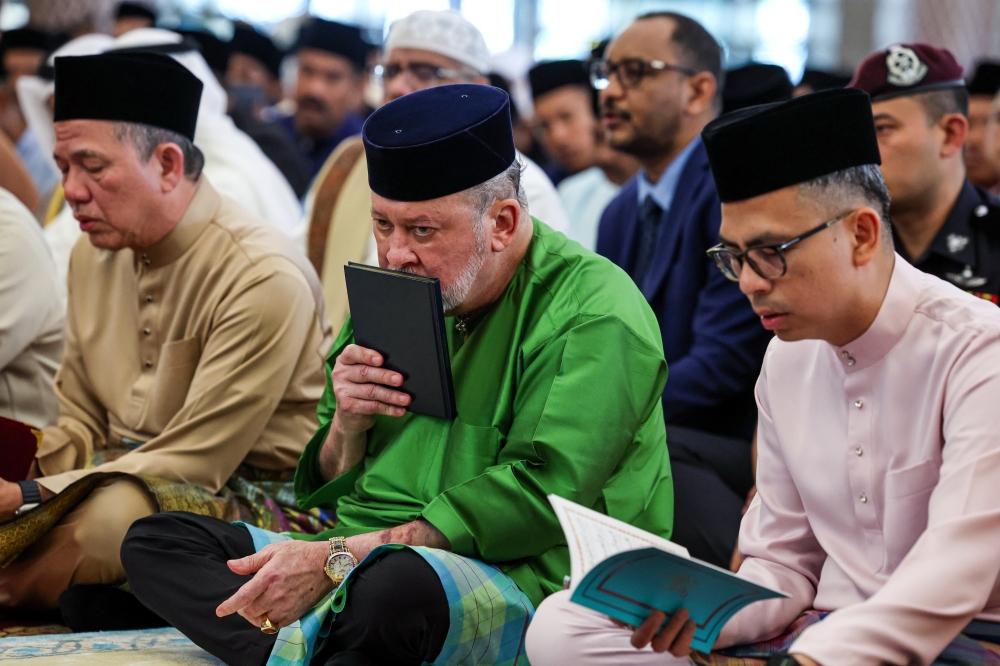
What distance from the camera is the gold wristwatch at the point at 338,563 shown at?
259 centimetres

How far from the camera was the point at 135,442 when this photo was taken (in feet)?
12.2

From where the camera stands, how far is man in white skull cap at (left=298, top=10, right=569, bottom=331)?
201 inches

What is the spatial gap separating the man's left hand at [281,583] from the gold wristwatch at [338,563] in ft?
0.04

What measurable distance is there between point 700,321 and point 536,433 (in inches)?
63.5

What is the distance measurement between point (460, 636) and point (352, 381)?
0.67 meters

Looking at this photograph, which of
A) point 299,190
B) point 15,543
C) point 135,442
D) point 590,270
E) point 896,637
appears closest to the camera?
point 896,637

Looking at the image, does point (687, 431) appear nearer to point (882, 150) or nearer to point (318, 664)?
point (882, 150)

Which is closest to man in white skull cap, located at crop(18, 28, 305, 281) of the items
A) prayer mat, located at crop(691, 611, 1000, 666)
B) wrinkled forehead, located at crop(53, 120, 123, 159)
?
wrinkled forehead, located at crop(53, 120, 123, 159)

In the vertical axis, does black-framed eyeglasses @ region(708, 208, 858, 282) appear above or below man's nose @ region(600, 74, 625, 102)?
below

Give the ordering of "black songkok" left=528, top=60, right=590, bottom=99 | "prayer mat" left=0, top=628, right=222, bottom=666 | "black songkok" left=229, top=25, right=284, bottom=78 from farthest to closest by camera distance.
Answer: "black songkok" left=229, top=25, right=284, bottom=78 < "black songkok" left=528, top=60, right=590, bottom=99 < "prayer mat" left=0, top=628, right=222, bottom=666

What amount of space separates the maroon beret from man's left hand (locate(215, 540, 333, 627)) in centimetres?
238

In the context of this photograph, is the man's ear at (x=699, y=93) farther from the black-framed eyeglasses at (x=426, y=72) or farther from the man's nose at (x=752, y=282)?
the man's nose at (x=752, y=282)

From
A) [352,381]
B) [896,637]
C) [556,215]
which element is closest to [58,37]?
[556,215]

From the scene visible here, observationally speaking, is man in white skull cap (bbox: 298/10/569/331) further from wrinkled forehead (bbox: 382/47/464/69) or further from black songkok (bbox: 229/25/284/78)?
black songkok (bbox: 229/25/284/78)
